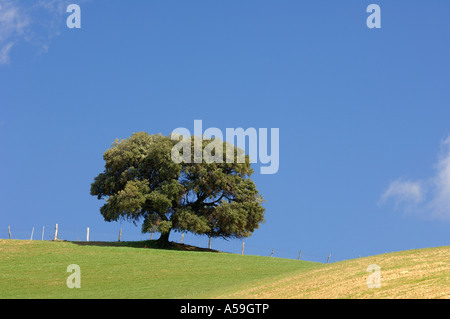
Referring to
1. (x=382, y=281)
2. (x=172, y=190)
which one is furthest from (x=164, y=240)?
(x=382, y=281)

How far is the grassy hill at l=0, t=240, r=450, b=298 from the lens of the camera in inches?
725

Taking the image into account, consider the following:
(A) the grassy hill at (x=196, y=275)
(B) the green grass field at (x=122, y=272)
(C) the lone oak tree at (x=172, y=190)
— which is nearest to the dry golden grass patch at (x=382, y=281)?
(A) the grassy hill at (x=196, y=275)

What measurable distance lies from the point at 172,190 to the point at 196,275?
15905mm

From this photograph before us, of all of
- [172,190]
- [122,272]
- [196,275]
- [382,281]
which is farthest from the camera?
[172,190]

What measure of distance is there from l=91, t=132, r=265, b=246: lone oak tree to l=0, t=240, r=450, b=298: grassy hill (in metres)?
5.10

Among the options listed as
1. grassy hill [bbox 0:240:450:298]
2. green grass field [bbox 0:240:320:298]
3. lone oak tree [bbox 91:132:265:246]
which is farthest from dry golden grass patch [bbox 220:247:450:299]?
lone oak tree [bbox 91:132:265:246]

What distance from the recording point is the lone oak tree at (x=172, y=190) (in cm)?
4344

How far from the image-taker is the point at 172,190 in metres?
43.6

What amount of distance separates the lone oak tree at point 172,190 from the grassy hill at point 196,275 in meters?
5.10

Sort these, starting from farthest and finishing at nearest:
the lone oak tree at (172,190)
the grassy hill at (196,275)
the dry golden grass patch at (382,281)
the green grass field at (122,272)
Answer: the lone oak tree at (172,190) → the green grass field at (122,272) → the grassy hill at (196,275) → the dry golden grass patch at (382,281)

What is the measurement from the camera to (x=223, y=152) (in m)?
46.8

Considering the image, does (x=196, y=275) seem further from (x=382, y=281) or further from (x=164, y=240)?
(x=164, y=240)

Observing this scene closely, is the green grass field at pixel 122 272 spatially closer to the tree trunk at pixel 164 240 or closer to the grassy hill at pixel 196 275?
the grassy hill at pixel 196 275
